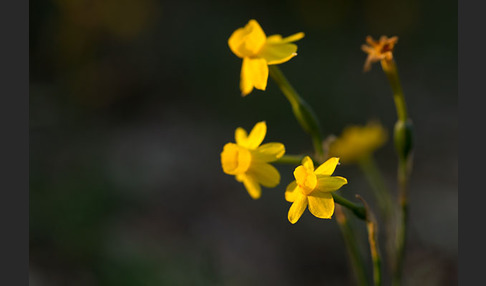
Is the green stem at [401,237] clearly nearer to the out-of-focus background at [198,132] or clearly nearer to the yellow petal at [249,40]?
the yellow petal at [249,40]

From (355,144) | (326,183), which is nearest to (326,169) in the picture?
(326,183)

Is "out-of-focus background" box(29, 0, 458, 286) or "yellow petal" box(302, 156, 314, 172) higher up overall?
"out-of-focus background" box(29, 0, 458, 286)

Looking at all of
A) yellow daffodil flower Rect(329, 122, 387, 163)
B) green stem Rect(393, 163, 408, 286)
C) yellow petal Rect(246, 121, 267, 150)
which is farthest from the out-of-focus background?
yellow petal Rect(246, 121, 267, 150)

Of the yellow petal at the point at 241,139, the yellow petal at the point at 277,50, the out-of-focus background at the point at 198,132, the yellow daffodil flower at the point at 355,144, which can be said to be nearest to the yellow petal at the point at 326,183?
the yellow petal at the point at 241,139

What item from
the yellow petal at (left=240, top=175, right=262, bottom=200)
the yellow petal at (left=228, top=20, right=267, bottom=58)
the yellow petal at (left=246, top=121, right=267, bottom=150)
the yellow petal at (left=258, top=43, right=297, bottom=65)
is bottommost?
the yellow petal at (left=240, top=175, right=262, bottom=200)

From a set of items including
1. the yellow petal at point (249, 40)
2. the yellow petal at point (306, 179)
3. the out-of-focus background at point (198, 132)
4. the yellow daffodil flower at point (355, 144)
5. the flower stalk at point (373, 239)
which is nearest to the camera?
the yellow petal at point (306, 179)

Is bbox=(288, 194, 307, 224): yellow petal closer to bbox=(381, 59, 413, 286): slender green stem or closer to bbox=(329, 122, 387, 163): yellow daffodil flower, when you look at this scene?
bbox=(381, 59, 413, 286): slender green stem
